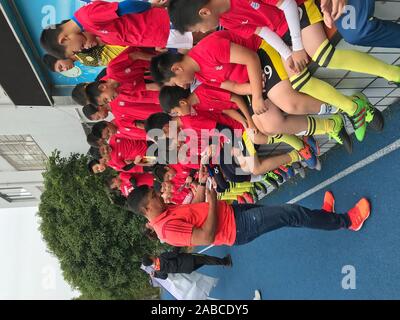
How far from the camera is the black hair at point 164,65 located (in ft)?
10.2

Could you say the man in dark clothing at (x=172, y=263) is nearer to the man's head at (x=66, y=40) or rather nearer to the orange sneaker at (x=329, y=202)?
the orange sneaker at (x=329, y=202)

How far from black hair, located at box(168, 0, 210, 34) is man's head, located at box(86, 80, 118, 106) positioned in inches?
61.6

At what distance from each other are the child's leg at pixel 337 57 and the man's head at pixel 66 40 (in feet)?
5.60

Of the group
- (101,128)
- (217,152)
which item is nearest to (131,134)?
(101,128)

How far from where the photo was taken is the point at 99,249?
747 centimetres

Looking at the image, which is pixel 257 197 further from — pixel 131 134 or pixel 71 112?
pixel 71 112

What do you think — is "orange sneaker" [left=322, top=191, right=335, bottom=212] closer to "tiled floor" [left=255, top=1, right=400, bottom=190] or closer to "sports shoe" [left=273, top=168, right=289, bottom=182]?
"sports shoe" [left=273, top=168, right=289, bottom=182]

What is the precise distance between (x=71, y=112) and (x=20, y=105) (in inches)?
35.5

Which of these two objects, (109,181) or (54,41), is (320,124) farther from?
(109,181)

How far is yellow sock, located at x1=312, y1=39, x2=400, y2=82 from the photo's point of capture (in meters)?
2.57

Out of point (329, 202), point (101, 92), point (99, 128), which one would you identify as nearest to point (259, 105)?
point (329, 202)

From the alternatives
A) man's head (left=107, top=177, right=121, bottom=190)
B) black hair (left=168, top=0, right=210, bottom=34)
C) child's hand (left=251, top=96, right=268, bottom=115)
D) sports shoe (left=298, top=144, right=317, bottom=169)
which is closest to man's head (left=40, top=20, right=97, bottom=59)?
black hair (left=168, top=0, right=210, bottom=34)

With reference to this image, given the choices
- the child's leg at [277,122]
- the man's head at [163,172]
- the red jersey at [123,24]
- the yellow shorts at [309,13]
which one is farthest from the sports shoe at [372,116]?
the man's head at [163,172]

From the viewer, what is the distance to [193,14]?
238cm
